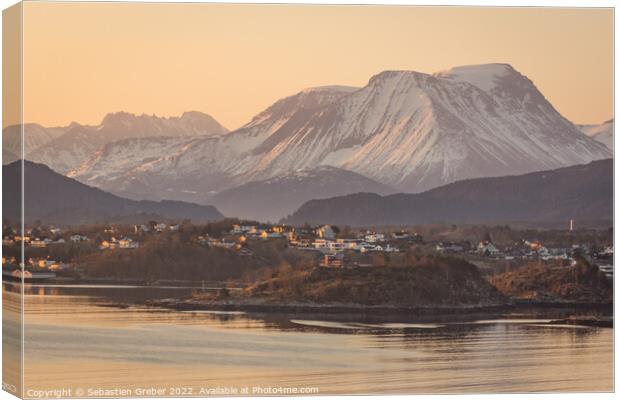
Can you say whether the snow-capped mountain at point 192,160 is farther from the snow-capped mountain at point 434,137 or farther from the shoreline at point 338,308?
the shoreline at point 338,308

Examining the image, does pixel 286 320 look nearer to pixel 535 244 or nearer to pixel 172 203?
pixel 172 203

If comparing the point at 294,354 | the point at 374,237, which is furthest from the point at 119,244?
the point at 294,354

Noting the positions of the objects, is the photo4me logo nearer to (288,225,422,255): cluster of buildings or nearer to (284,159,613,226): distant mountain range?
(284,159,613,226): distant mountain range

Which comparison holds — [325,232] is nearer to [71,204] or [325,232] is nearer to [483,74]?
[71,204]

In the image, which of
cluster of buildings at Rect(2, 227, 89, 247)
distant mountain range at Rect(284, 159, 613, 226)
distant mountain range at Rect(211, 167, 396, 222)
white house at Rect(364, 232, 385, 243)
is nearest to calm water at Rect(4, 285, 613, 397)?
cluster of buildings at Rect(2, 227, 89, 247)

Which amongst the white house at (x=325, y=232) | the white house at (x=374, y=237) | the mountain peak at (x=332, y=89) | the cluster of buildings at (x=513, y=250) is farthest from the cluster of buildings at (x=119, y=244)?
the mountain peak at (x=332, y=89)

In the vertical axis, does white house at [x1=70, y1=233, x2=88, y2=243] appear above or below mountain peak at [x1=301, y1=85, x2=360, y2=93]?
below

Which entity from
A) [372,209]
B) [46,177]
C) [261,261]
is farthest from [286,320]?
[46,177]
